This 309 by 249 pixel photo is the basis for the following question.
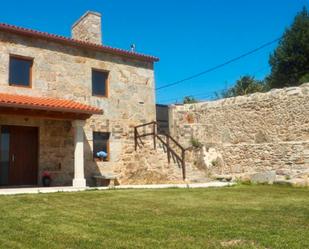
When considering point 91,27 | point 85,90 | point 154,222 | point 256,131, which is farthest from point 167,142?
point 154,222

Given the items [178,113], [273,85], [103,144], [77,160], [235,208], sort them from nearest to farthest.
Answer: [235,208], [77,160], [103,144], [178,113], [273,85]

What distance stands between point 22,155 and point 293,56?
66.3 ft

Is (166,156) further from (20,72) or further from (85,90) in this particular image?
(20,72)

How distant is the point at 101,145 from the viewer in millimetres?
15422

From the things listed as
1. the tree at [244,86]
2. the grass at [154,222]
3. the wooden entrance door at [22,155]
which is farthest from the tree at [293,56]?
the grass at [154,222]

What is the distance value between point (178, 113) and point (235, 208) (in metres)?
14.1

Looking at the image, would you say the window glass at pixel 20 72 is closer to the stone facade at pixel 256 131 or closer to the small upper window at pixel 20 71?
the small upper window at pixel 20 71

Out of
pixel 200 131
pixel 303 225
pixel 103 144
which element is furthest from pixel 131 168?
pixel 303 225

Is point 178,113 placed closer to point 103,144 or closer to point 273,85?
point 103,144

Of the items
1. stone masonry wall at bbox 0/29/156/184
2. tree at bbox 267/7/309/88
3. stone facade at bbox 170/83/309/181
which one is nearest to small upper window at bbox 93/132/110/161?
stone masonry wall at bbox 0/29/156/184

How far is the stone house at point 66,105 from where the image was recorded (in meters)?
13.1

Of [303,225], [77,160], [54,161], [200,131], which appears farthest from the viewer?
[200,131]

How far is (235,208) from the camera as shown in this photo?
713 cm

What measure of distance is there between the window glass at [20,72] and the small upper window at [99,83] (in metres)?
2.74
